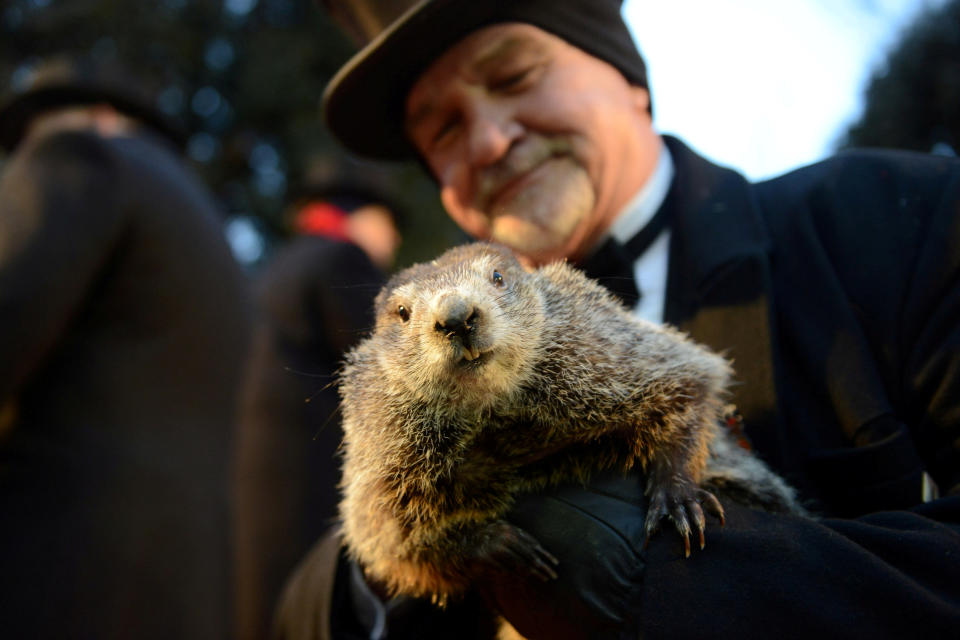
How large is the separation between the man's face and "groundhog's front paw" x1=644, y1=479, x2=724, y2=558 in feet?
3.15

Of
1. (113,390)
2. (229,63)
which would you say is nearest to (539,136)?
(113,390)

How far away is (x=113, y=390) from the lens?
10.7 feet

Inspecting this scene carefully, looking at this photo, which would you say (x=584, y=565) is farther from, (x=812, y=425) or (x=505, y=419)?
(x=812, y=425)

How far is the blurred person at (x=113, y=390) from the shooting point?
9.61ft

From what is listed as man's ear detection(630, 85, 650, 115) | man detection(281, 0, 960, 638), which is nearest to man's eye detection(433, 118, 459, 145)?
man detection(281, 0, 960, 638)

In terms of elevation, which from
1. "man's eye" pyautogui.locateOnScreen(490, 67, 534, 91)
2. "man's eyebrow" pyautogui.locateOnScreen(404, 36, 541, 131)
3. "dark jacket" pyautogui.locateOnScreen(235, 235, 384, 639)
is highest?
"man's eyebrow" pyautogui.locateOnScreen(404, 36, 541, 131)

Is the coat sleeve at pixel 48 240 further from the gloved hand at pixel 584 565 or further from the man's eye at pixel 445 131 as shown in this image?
the gloved hand at pixel 584 565

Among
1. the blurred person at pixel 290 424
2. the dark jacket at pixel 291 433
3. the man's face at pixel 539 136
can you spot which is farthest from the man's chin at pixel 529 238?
the dark jacket at pixel 291 433

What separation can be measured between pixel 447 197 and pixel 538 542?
4.81 ft

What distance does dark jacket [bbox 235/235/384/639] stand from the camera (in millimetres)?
4457

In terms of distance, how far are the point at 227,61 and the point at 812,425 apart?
15679 millimetres

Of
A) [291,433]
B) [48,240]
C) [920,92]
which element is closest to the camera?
[48,240]

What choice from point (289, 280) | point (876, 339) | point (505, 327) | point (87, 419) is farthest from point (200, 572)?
point (876, 339)

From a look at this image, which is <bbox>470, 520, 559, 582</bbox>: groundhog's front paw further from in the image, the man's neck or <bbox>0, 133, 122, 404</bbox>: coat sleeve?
<bbox>0, 133, 122, 404</bbox>: coat sleeve
